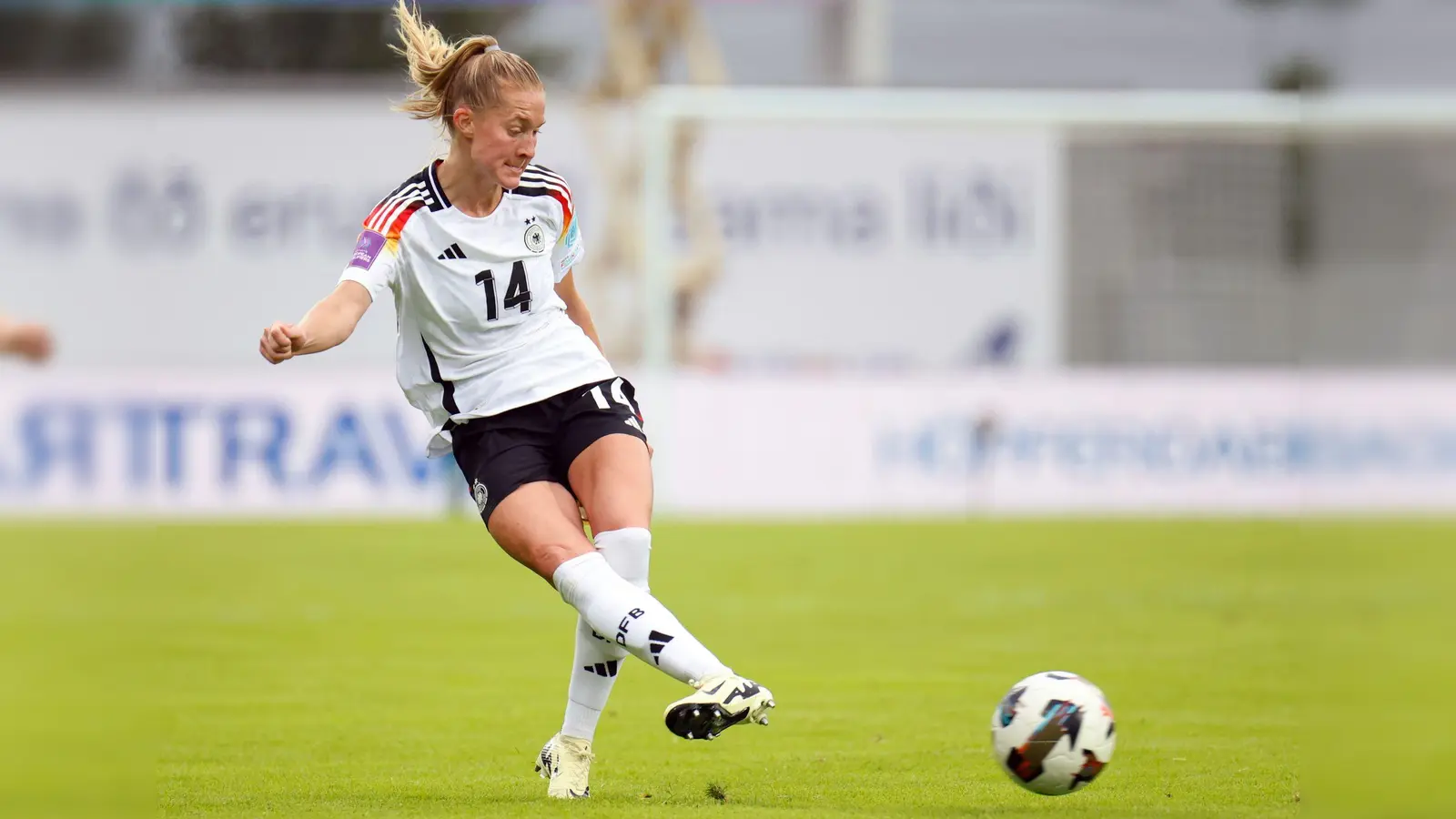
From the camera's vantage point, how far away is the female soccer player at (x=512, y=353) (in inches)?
242

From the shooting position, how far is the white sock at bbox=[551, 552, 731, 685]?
227 inches

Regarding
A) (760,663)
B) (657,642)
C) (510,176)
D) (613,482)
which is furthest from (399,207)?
(760,663)

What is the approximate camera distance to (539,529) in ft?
20.1

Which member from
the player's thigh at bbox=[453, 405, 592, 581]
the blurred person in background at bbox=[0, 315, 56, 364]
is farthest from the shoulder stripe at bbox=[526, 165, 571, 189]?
the blurred person in background at bbox=[0, 315, 56, 364]

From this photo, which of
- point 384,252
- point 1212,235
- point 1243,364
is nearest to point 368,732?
point 384,252

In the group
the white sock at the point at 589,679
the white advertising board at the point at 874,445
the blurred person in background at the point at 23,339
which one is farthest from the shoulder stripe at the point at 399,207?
the white advertising board at the point at 874,445

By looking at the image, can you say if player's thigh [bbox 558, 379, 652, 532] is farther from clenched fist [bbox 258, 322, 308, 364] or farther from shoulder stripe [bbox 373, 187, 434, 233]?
clenched fist [bbox 258, 322, 308, 364]

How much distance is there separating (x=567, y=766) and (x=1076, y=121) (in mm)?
18820

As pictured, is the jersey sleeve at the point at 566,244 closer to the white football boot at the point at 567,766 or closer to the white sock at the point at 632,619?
the white sock at the point at 632,619

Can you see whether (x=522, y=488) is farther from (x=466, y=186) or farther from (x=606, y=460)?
(x=466, y=186)

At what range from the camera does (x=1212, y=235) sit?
26.5 meters

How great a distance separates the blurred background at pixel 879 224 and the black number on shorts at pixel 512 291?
49.4 feet

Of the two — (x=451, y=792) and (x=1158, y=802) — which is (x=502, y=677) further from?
(x=1158, y=802)

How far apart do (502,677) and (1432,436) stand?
1477 centimetres
